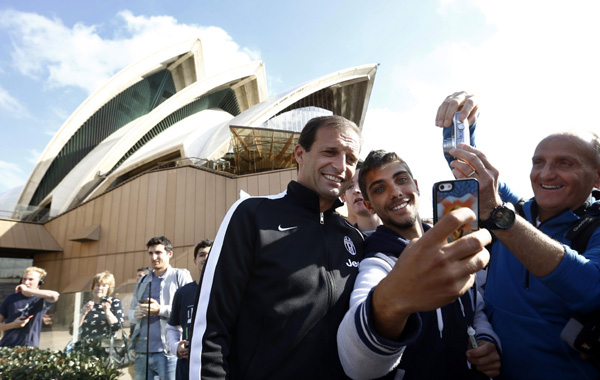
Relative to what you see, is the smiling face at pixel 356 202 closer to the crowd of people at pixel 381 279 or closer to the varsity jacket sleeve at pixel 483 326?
the crowd of people at pixel 381 279

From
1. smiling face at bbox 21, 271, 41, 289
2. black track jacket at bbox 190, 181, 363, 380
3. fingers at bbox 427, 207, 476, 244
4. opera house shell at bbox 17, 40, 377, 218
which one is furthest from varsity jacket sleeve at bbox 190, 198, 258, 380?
opera house shell at bbox 17, 40, 377, 218

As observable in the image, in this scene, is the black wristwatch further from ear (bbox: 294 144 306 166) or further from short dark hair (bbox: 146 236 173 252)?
short dark hair (bbox: 146 236 173 252)

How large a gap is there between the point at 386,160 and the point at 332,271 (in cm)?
55

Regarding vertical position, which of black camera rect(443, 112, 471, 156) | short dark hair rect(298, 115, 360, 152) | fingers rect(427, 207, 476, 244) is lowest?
fingers rect(427, 207, 476, 244)

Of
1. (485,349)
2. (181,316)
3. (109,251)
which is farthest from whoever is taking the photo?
(109,251)

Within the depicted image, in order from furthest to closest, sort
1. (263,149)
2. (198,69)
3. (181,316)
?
(198,69)
(263,149)
(181,316)

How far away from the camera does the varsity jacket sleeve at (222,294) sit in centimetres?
116

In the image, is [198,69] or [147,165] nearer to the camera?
[147,165]

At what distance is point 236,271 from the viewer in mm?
1274

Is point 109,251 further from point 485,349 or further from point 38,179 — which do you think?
point 485,349

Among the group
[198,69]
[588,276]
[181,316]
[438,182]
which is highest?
[198,69]

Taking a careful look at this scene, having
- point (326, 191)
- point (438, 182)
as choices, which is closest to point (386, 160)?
point (326, 191)

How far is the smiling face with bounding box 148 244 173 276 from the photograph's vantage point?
423 centimetres

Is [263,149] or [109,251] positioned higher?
[263,149]
